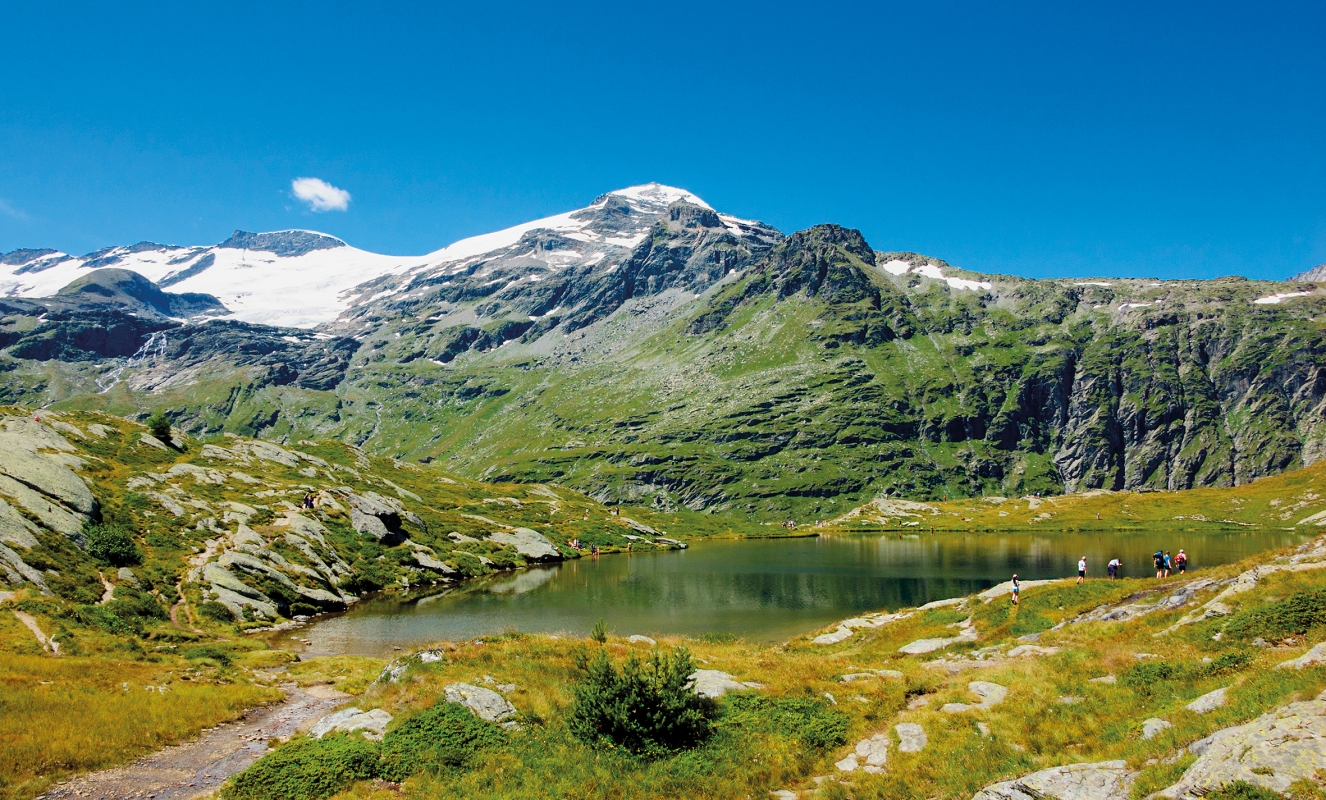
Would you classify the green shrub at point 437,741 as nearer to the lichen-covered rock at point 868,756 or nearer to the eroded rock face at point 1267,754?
the lichen-covered rock at point 868,756

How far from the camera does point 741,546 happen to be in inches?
6201

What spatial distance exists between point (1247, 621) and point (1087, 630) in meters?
9.18

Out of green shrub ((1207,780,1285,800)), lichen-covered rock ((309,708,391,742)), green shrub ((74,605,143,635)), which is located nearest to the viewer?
green shrub ((1207,780,1285,800))

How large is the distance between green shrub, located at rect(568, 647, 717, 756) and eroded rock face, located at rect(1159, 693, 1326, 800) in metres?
12.4

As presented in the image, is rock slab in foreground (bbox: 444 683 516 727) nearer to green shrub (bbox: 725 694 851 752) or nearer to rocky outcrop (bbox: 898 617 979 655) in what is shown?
green shrub (bbox: 725 694 851 752)

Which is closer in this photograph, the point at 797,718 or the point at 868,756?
the point at 868,756

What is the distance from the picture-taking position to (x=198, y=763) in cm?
2128

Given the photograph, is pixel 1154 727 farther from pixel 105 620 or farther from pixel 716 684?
pixel 105 620

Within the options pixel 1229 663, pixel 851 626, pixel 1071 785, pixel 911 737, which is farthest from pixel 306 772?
pixel 851 626

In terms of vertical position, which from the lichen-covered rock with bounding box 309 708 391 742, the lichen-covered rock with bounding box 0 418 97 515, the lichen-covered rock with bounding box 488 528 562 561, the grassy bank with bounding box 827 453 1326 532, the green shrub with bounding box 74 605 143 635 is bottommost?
the grassy bank with bounding box 827 453 1326 532

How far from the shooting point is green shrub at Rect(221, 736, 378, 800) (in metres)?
17.5

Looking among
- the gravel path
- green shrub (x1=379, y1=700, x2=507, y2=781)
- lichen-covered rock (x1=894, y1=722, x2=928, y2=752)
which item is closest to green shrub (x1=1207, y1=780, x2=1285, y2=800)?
lichen-covered rock (x1=894, y1=722, x2=928, y2=752)

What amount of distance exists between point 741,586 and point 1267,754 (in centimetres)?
8161

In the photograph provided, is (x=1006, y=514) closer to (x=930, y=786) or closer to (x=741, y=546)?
(x=741, y=546)
